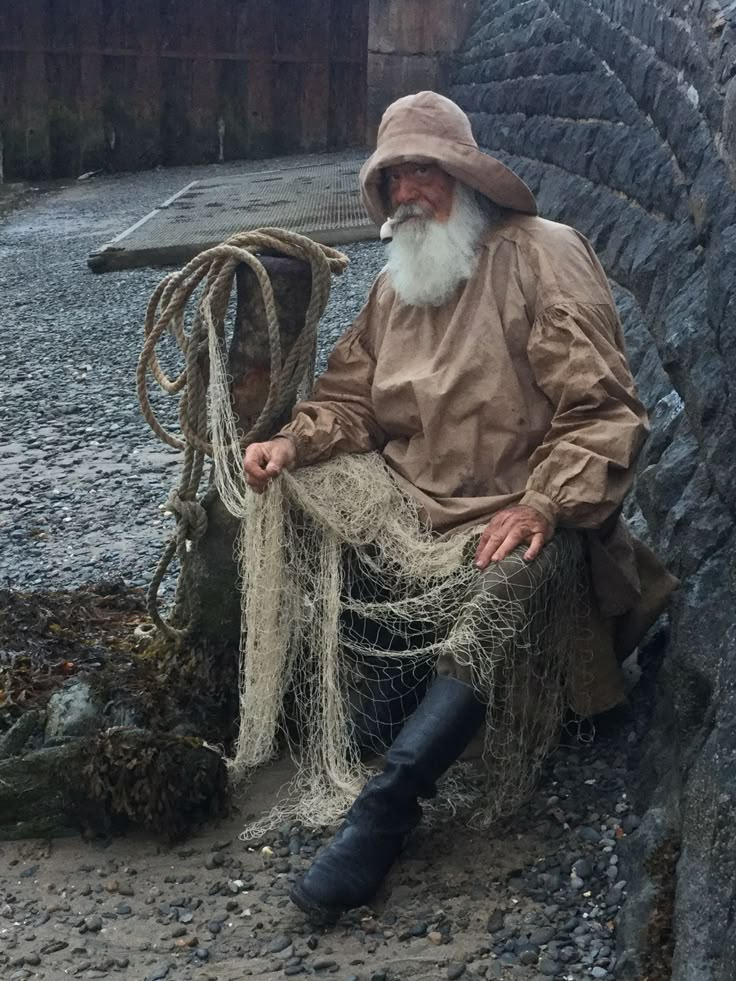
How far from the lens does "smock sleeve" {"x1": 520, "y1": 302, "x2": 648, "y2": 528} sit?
2.98m

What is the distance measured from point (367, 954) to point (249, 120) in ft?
48.6

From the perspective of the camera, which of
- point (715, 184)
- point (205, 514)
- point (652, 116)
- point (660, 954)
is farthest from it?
point (652, 116)

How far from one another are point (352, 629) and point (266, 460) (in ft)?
1.70

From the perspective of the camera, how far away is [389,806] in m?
2.89

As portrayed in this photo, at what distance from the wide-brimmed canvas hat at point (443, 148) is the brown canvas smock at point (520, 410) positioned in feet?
0.32

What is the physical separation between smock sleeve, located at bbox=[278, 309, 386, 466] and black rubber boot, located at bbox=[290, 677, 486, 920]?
0.84 m

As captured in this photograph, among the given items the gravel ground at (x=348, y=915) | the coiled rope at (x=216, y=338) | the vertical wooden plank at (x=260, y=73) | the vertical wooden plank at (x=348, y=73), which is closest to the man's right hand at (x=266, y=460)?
the coiled rope at (x=216, y=338)

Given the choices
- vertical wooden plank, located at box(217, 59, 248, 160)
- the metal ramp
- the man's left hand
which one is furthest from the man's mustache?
vertical wooden plank, located at box(217, 59, 248, 160)

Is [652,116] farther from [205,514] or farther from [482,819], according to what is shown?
[482,819]

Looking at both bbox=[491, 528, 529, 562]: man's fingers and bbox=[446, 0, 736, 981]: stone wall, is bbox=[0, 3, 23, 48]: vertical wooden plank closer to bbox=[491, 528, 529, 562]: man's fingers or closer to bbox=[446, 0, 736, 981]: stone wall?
bbox=[446, 0, 736, 981]: stone wall

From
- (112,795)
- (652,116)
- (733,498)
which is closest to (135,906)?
(112,795)

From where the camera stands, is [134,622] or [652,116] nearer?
[134,622]

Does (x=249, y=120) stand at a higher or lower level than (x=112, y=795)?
higher

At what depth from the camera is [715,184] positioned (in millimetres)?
3895
